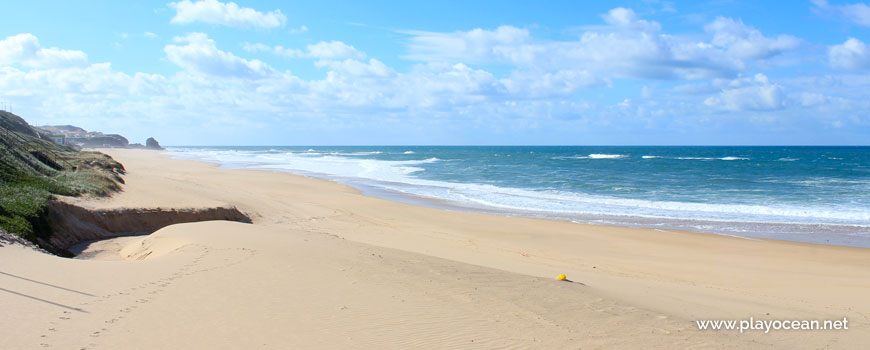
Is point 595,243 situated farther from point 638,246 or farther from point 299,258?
point 299,258

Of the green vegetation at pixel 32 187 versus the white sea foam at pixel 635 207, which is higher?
the green vegetation at pixel 32 187

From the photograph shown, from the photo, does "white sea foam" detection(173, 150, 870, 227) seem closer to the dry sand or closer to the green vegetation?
the dry sand

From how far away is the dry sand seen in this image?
18.2 ft

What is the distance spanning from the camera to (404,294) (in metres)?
7.20

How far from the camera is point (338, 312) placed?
20.6 ft

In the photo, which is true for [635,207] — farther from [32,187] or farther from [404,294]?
[32,187]

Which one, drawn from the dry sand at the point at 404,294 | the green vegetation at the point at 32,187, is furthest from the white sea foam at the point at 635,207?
the green vegetation at the point at 32,187

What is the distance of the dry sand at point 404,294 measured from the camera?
5559 mm

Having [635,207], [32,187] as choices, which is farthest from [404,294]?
[635,207]

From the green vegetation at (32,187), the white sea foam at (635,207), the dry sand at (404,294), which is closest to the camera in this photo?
the dry sand at (404,294)

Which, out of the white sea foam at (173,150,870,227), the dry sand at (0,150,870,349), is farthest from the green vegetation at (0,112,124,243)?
the white sea foam at (173,150,870,227)

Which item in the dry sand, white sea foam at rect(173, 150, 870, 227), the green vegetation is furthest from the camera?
white sea foam at rect(173, 150, 870, 227)

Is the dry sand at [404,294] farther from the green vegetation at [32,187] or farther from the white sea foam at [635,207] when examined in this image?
the white sea foam at [635,207]

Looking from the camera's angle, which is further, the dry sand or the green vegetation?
the green vegetation
